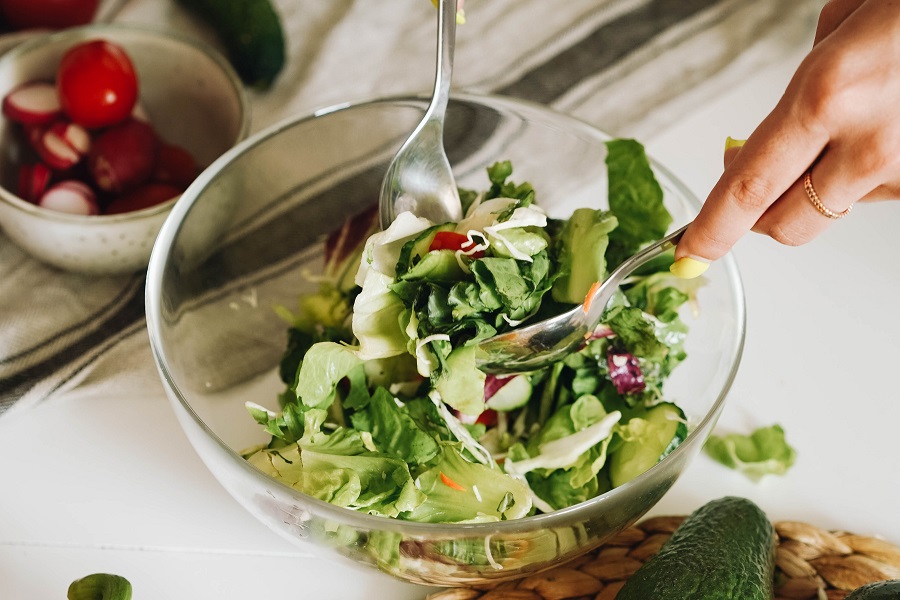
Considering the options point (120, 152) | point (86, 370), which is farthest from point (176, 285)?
point (120, 152)

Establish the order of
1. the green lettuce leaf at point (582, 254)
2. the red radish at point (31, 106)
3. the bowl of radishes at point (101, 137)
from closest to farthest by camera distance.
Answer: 1. the green lettuce leaf at point (582, 254)
2. the bowl of radishes at point (101, 137)
3. the red radish at point (31, 106)

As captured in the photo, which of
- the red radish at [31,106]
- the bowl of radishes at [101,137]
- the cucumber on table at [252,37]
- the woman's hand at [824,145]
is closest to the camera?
the woman's hand at [824,145]

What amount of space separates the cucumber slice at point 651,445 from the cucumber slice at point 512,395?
0.12 metres

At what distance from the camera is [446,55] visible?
916 millimetres

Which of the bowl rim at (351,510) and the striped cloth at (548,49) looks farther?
the striped cloth at (548,49)

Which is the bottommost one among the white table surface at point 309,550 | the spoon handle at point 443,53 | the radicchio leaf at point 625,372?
the white table surface at point 309,550

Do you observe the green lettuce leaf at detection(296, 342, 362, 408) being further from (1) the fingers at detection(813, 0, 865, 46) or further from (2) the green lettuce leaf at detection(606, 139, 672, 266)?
(1) the fingers at detection(813, 0, 865, 46)

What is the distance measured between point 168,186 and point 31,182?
0.18 m

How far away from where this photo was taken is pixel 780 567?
0.92 metres

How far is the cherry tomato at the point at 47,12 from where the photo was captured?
1387 millimetres

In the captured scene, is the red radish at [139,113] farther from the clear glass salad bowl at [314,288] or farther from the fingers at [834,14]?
the fingers at [834,14]

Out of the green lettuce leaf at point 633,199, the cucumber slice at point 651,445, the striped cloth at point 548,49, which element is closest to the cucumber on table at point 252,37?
the striped cloth at point 548,49

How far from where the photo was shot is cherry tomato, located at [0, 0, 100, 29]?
1387 millimetres

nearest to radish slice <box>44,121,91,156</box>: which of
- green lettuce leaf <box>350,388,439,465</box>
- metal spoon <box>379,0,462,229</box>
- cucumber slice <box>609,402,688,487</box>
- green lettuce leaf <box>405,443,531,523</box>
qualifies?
metal spoon <box>379,0,462,229</box>
